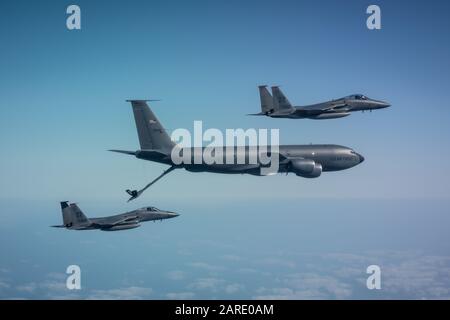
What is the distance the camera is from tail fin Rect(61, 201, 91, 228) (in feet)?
156

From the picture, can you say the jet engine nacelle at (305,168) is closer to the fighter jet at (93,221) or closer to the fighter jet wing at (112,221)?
the fighter jet at (93,221)

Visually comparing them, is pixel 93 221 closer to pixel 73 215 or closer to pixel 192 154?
pixel 73 215

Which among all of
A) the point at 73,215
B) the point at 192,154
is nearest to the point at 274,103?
the point at 192,154

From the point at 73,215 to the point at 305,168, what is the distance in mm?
24771

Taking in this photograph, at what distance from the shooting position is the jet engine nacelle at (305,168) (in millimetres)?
41094

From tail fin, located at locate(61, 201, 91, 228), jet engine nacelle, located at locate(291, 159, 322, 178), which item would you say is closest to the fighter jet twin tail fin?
jet engine nacelle, located at locate(291, 159, 322, 178)

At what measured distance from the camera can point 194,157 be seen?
1550 inches

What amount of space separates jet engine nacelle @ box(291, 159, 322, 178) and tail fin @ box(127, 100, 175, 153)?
1119 cm

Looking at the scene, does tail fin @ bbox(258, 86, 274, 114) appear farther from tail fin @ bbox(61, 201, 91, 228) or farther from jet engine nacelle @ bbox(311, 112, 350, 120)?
tail fin @ bbox(61, 201, 91, 228)

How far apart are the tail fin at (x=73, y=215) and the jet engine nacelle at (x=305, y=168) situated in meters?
22.3

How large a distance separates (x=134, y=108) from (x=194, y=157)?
6862 millimetres

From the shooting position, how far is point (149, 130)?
39969 millimetres

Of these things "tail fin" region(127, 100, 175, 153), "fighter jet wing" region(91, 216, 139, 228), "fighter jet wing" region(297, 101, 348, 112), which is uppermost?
"fighter jet wing" region(297, 101, 348, 112)
